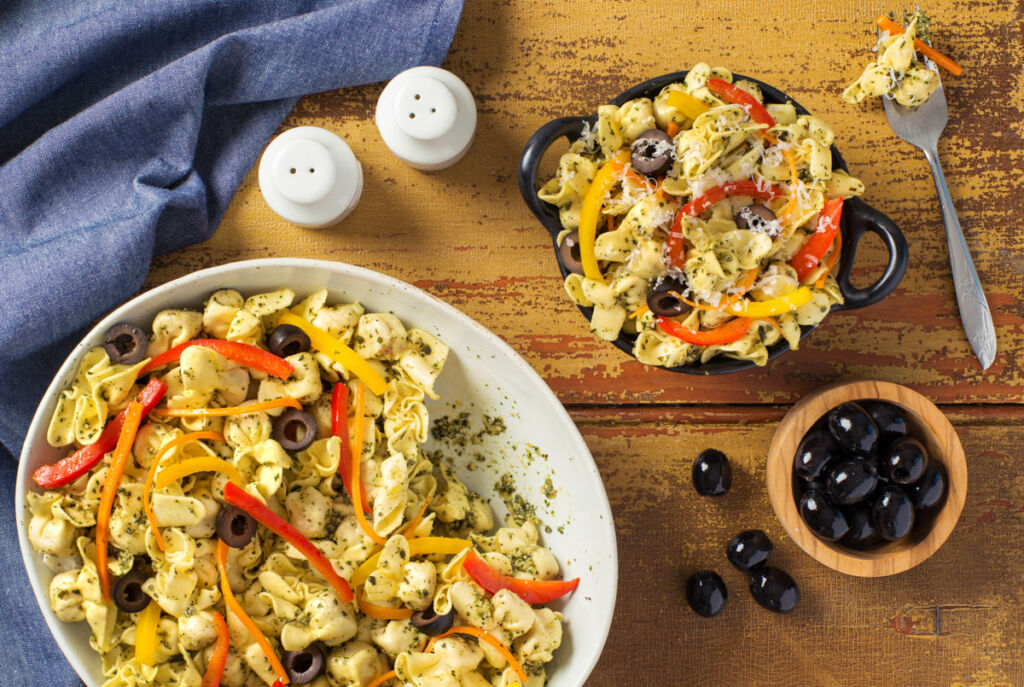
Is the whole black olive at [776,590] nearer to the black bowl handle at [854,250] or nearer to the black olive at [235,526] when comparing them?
the black bowl handle at [854,250]

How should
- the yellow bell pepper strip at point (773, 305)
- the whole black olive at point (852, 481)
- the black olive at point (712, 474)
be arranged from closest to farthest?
the yellow bell pepper strip at point (773, 305) → the whole black olive at point (852, 481) → the black olive at point (712, 474)

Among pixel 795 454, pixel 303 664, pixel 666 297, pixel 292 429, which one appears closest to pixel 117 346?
pixel 292 429

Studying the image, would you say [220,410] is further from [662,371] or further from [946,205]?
[946,205]

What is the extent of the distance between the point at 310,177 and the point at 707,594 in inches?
38.0

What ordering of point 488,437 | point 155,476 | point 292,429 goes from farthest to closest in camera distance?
point 488,437 → point 292,429 → point 155,476

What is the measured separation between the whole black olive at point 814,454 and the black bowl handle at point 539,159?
0.53m

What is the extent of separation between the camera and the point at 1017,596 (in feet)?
4.91

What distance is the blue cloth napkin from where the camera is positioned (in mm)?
1356

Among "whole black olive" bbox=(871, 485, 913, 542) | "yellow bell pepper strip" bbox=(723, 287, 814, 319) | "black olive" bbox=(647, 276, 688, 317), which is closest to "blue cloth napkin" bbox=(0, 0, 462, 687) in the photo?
"black olive" bbox=(647, 276, 688, 317)

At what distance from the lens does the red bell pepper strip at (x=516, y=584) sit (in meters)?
1.21

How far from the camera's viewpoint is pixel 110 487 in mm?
1181

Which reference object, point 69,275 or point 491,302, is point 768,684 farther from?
point 69,275

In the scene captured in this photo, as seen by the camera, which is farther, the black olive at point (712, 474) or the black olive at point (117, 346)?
the black olive at point (712, 474)

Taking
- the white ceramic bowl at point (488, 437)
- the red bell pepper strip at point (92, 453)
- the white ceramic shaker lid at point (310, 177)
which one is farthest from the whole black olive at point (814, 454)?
the red bell pepper strip at point (92, 453)
